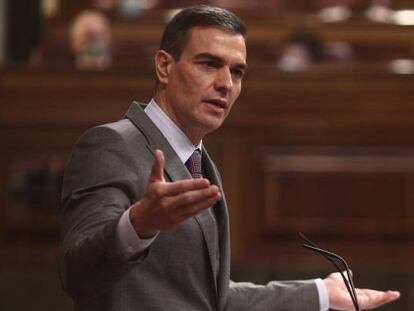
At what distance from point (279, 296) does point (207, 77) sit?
31cm

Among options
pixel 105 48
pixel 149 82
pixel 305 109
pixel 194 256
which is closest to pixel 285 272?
pixel 305 109

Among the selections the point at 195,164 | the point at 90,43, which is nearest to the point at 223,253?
the point at 195,164

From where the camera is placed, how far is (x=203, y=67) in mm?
1134

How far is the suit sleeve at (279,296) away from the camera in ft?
4.10

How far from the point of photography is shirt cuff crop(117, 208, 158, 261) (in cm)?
94

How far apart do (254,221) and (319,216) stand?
182 millimetres

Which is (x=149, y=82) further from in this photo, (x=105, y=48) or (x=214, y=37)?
(x=214, y=37)

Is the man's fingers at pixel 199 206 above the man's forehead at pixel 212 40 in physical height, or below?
below

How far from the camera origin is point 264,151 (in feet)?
9.30

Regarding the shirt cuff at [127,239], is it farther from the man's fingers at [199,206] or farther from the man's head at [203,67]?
Answer: the man's head at [203,67]

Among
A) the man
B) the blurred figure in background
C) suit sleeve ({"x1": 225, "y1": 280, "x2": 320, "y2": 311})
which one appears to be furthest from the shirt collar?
the blurred figure in background

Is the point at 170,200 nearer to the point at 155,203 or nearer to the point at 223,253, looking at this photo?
the point at 155,203

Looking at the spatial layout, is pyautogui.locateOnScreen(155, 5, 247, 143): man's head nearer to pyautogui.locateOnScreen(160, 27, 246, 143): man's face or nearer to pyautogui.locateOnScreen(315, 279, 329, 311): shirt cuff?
pyautogui.locateOnScreen(160, 27, 246, 143): man's face

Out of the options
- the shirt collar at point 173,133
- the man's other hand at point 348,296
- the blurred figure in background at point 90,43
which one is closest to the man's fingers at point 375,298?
the man's other hand at point 348,296
